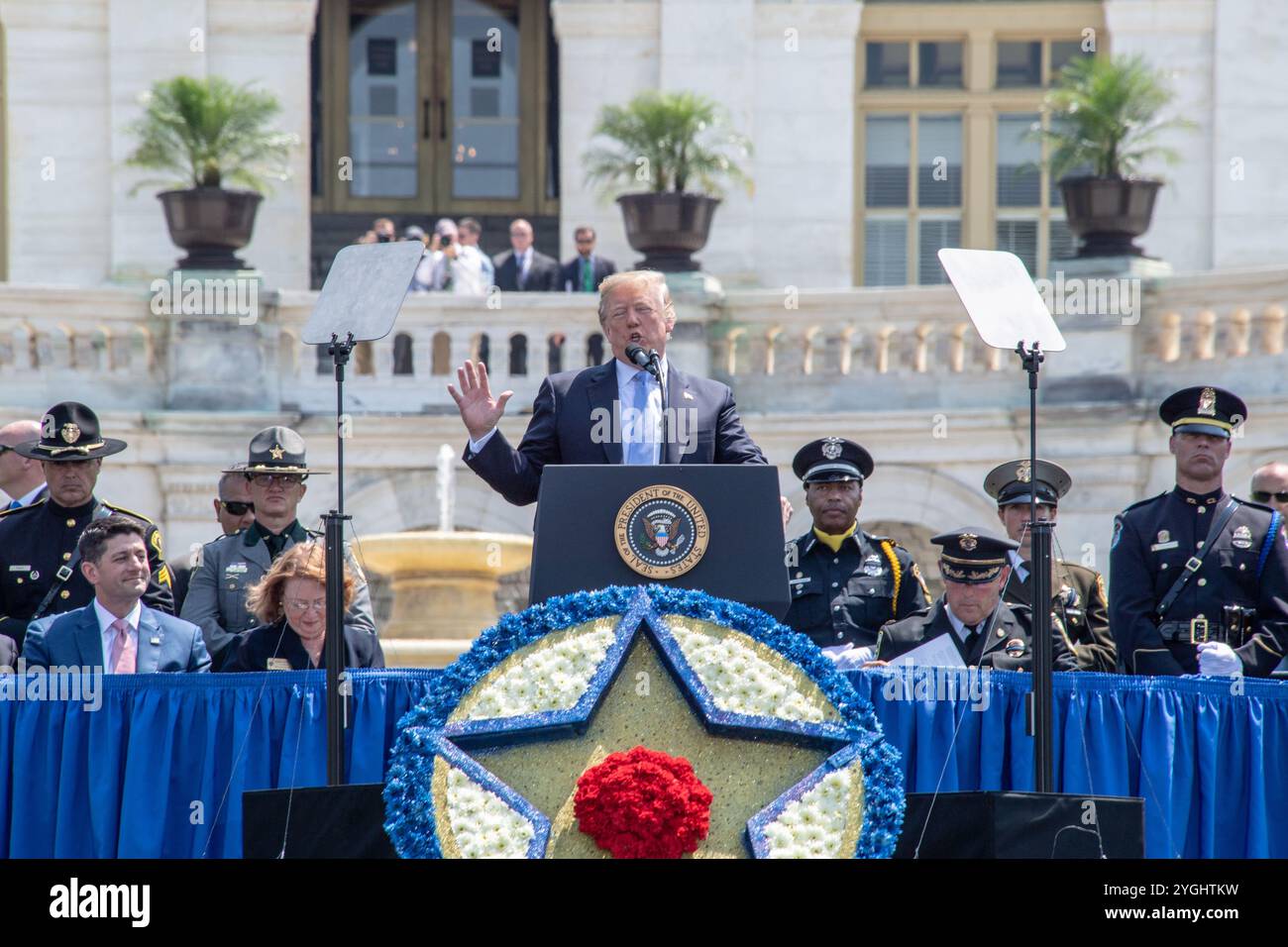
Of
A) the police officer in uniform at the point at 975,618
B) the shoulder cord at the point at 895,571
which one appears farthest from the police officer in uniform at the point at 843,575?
the police officer in uniform at the point at 975,618

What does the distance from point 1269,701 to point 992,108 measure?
40.4 feet

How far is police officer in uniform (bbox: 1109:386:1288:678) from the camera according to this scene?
852 centimetres

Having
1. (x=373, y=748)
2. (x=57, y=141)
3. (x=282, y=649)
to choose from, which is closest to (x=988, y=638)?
(x=373, y=748)

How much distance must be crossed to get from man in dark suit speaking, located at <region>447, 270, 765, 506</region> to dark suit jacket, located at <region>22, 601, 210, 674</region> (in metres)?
1.62

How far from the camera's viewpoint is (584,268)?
16.5 meters

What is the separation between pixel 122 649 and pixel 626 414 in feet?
6.77

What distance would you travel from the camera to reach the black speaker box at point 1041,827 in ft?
21.2

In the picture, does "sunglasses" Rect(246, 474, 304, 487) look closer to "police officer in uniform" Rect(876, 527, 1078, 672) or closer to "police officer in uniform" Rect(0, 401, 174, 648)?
"police officer in uniform" Rect(0, 401, 174, 648)

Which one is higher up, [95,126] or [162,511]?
[95,126]

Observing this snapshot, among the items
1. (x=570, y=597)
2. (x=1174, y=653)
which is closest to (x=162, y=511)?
Result: (x=1174, y=653)
